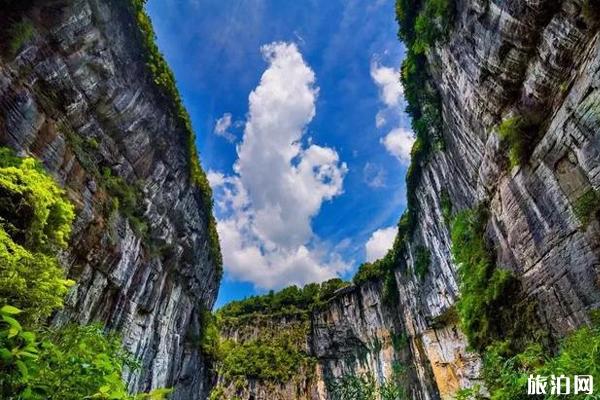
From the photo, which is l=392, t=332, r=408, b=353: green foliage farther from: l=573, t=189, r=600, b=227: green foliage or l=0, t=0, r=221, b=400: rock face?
l=573, t=189, r=600, b=227: green foliage

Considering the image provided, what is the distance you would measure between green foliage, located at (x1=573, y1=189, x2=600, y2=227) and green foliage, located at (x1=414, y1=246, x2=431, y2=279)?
640 inches

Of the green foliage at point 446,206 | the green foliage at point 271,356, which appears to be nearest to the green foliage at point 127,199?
the green foliage at point 446,206

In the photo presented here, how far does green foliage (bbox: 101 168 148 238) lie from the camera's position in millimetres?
15055

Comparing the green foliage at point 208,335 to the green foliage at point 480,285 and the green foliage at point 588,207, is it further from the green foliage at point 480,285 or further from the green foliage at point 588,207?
the green foliage at point 588,207

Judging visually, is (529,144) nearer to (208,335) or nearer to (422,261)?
(422,261)

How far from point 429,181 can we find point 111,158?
54.9ft

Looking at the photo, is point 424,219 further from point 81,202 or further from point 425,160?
point 81,202

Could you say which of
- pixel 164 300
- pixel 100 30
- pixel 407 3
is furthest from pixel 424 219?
pixel 100 30

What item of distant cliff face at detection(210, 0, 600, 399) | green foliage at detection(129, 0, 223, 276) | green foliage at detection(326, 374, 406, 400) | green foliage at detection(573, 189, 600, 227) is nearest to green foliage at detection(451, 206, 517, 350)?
distant cliff face at detection(210, 0, 600, 399)

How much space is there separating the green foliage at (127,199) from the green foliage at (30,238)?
249 inches

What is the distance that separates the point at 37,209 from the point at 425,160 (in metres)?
18.6

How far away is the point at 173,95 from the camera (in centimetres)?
1909

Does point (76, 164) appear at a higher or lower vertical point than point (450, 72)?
lower

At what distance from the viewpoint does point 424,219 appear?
2359 centimetres
